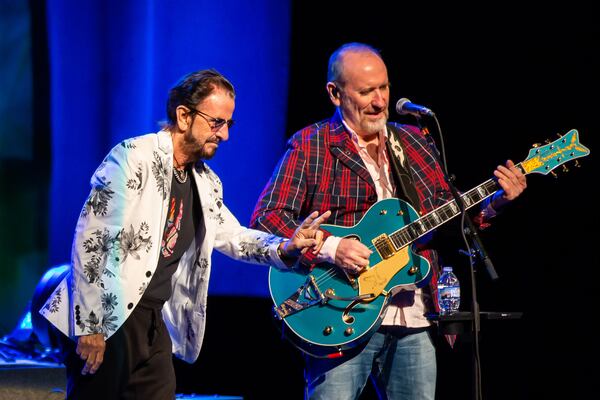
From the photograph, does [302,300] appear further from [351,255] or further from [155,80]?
[155,80]

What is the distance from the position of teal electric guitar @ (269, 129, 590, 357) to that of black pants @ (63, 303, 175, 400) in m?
0.52

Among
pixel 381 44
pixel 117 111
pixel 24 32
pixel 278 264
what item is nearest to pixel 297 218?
pixel 278 264

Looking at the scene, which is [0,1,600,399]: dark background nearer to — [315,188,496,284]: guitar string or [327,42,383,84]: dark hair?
[327,42,383,84]: dark hair

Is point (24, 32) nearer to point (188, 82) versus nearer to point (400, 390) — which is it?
point (188, 82)

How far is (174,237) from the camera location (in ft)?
10.6

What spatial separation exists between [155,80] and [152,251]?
→ 2.34m

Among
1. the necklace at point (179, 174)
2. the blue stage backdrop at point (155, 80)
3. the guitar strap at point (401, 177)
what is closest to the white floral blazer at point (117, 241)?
the necklace at point (179, 174)

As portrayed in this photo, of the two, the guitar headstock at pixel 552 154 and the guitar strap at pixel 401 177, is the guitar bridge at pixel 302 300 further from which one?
the guitar headstock at pixel 552 154

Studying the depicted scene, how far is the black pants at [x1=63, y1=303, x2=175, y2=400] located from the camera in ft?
9.80

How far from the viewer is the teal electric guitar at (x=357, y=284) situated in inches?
132

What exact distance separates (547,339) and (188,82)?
8.88 ft

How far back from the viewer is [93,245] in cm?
291

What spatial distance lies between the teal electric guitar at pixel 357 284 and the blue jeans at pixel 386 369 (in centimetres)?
8

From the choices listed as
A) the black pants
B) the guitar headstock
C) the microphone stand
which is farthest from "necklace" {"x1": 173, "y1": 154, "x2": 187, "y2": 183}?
the guitar headstock
